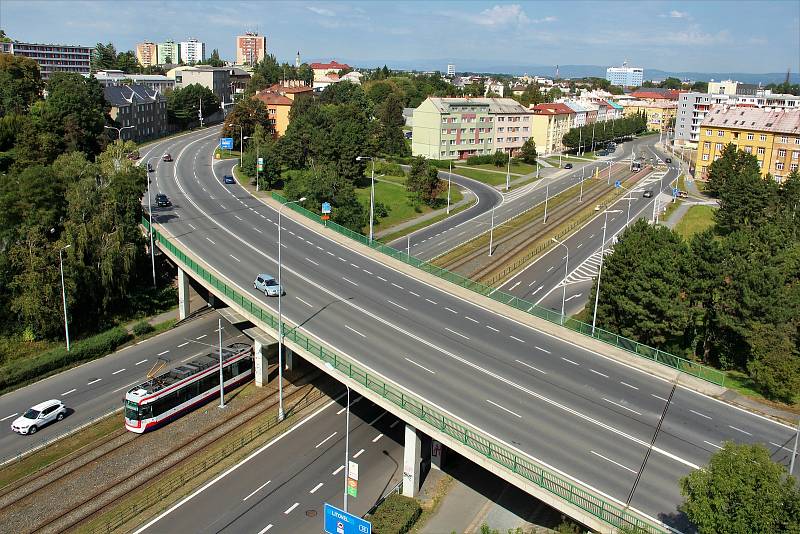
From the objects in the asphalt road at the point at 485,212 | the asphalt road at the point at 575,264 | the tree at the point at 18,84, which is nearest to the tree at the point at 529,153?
the asphalt road at the point at 485,212

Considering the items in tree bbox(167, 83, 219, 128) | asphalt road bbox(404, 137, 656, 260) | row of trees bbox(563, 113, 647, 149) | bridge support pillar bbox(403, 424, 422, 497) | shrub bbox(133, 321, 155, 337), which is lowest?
shrub bbox(133, 321, 155, 337)

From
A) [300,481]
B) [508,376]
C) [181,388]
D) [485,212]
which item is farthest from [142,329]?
[485,212]


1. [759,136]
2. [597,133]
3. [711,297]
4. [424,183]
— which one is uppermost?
[759,136]

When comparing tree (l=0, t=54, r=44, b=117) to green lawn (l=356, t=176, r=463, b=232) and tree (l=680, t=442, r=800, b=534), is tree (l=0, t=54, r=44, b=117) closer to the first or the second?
green lawn (l=356, t=176, r=463, b=232)

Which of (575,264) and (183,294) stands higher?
(183,294)

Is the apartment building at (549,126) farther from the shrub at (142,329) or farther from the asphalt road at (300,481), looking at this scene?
the asphalt road at (300,481)

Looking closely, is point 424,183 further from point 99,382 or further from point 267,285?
point 99,382

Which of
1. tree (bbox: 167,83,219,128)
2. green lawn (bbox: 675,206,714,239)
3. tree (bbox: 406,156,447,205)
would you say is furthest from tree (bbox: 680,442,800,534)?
tree (bbox: 167,83,219,128)
